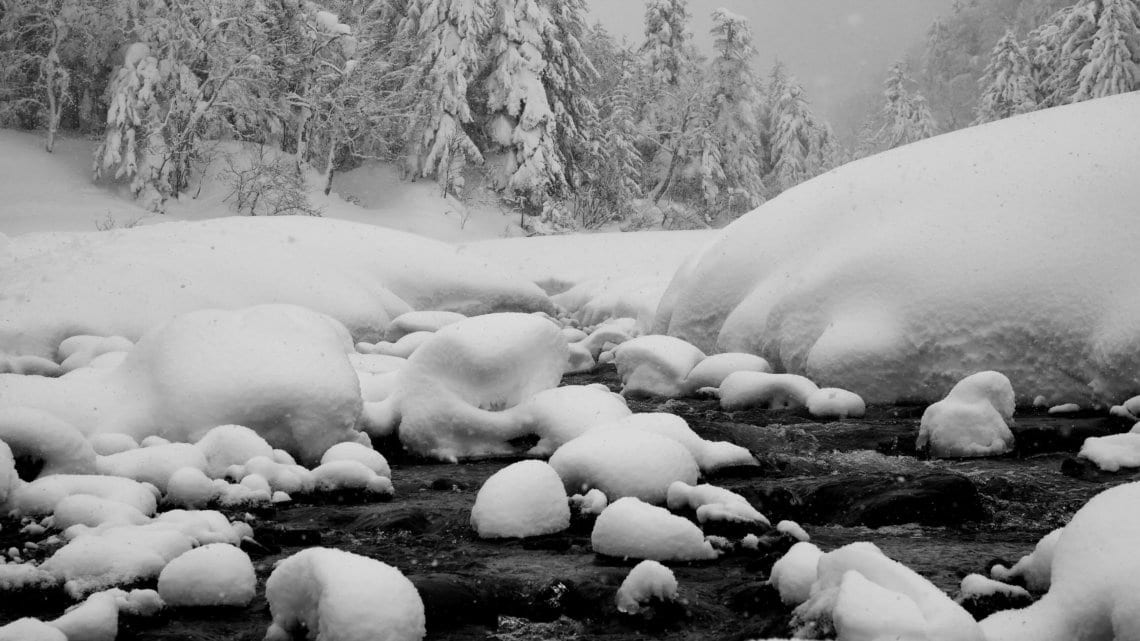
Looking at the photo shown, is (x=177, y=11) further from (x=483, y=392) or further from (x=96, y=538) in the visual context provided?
(x=96, y=538)

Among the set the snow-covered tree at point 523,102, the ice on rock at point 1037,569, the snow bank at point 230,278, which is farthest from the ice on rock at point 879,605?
the snow-covered tree at point 523,102

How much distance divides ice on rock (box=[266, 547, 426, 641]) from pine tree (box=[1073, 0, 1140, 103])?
31037mm

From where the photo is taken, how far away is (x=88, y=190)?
2373 cm

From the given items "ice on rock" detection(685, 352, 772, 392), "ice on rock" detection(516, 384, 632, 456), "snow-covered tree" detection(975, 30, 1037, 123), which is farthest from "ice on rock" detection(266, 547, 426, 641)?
"snow-covered tree" detection(975, 30, 1037, 123)

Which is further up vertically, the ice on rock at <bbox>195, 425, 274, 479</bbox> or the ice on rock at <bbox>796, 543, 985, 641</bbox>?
the ice on rock at <bbox>796, 543, 985, 641</bbox>

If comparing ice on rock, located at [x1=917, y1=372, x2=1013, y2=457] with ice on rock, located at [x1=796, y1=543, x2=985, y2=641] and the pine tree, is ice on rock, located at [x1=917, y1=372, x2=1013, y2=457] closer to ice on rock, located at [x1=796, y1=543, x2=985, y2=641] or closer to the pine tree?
ice on rock, located at [x1=796, y1=543, x2=985, y2=641]

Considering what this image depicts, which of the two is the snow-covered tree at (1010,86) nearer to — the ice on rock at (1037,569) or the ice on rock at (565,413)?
the ice on rock at (565,413)

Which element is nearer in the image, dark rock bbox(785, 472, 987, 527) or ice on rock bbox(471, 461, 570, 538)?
ice on rock bbox(471, 461, 570, 538)

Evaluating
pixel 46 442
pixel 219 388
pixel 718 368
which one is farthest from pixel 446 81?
pixel 46 442

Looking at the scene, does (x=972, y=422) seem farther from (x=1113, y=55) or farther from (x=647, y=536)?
(x=1113, y=55)

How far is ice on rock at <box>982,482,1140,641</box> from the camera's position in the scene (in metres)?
2.75

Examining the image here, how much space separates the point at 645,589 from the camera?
11.6ft

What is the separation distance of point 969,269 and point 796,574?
5009 millimetres

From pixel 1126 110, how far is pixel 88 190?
2327 centimetres
